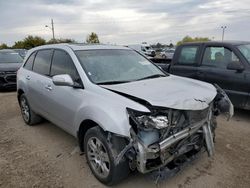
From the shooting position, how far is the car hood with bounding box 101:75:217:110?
2765 mm

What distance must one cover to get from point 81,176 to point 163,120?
1.48 m

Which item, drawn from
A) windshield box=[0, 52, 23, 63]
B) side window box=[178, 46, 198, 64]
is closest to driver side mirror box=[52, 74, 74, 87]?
side window box=[178, 46, 198, 64]

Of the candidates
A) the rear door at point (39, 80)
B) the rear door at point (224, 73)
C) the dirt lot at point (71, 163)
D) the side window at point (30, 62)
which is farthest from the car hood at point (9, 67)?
the rear door at point (224, 73)

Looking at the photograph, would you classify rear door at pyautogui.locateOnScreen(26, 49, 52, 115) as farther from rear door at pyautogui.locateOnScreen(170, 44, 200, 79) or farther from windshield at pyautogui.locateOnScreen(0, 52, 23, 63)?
windshield at pyautogui.locateOnScreen(0, 52, 23, 63)

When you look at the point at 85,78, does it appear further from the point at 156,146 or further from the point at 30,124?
the point at 30,124

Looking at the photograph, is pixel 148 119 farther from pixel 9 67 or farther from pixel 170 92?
pixel 9 67

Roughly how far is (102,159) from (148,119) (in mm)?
855

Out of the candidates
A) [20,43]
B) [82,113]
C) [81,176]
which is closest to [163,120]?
[82,113]

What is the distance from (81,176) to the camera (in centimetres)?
340

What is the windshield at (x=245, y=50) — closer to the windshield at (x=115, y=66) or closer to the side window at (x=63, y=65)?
the windshield at (x=115, y=66)

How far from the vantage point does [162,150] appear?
2643 mm

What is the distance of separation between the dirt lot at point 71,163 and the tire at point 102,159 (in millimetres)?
187

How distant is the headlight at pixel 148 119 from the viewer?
269cm

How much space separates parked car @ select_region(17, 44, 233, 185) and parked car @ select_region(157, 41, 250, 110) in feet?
6.55
